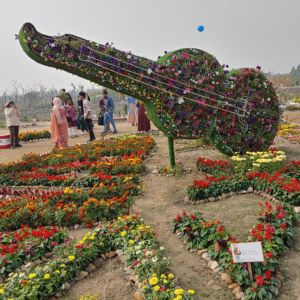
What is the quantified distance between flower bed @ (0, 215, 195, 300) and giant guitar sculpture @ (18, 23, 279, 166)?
3264 mm

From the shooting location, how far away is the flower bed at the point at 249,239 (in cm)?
344

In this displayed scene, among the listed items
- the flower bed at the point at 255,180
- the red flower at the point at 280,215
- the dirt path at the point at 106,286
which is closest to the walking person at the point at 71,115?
the flower bed at the point at 255,180

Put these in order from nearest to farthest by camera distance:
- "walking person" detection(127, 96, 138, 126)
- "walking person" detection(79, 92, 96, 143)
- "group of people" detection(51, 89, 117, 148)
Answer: "group of people" detection(51, 89, 117, 148) < "walking person" detection(79, 92, 96, 143) < "walking person" detection(127, 96, 138, 126)

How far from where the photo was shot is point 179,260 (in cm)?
425

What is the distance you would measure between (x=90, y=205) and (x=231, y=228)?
2219 millimetres

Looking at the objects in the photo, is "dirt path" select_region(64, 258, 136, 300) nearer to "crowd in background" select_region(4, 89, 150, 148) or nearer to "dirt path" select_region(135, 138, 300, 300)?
"dirt path" select_region(135, 138, 300, 300)

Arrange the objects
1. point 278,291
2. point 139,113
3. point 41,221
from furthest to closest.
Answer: point 139,113 < point 41,221 < point 278,291

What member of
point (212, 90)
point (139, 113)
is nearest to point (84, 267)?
point (212, 90)

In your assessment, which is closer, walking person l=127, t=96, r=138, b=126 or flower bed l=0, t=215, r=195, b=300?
flower bed l=0, t=215, r=195, b=300

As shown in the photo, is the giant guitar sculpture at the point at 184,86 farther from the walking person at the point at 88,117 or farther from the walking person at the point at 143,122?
the walking person at the point at 143,122

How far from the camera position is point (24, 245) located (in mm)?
4617

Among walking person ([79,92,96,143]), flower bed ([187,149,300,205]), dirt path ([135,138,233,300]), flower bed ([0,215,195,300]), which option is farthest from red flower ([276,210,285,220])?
walking person ([79,92,96,143])

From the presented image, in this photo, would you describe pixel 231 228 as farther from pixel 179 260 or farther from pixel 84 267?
pixel 84 267

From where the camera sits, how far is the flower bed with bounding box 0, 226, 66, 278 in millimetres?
4328
